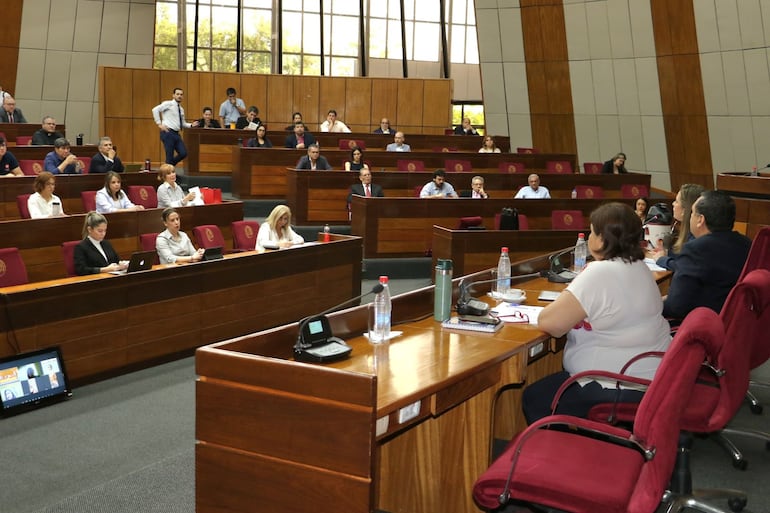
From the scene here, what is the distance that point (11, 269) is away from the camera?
245 inches

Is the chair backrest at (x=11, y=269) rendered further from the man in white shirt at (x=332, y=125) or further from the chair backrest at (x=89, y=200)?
the man in white shirt at (x=332, y=125)

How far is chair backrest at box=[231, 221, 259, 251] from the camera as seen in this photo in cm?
831

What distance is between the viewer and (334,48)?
2141cm

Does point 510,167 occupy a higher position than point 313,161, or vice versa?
point 510,167

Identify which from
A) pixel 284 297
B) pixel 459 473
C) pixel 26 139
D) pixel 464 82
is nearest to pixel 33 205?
pixel 284 297

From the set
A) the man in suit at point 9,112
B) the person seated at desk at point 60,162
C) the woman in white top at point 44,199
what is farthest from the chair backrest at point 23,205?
the man in suit at point 9,112

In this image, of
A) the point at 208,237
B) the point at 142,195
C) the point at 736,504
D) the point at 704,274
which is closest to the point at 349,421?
the point at 736,504

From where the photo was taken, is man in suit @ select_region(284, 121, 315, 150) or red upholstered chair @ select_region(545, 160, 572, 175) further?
red upholstered chair @ select_region(545, 160, 572, 175)

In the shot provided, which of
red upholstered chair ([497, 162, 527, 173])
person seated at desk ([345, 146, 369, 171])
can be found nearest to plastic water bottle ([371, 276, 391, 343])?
person seated at desk ([345, 146, 369, 171])

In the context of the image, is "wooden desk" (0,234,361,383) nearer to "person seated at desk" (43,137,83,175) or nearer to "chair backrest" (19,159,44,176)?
"person seated at desk" (43,137,83,175)

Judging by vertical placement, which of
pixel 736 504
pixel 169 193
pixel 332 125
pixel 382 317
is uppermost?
pixel 332 125

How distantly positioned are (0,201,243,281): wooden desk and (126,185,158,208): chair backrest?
3.72 ft

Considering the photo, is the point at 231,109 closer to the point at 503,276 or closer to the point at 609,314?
the point at 503,276

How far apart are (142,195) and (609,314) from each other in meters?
7.44
